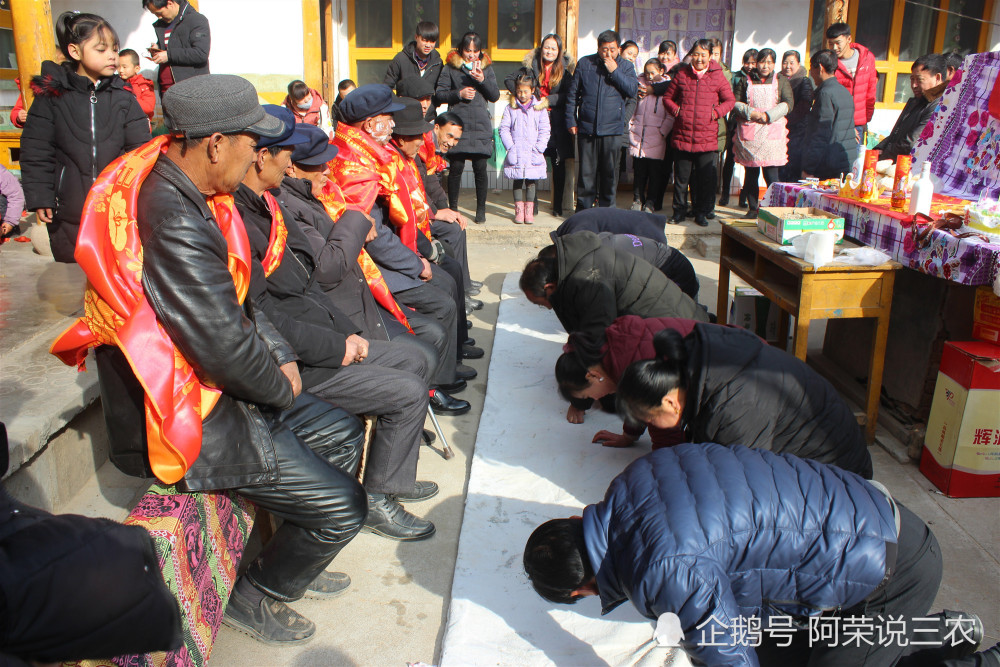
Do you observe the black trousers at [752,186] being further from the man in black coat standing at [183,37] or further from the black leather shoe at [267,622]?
the black leather shoe at [267,622]

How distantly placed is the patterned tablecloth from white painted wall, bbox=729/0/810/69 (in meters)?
4.60

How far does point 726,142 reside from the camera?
7789mm

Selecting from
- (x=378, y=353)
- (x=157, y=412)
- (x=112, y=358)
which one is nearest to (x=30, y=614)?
(x=157, y=412)

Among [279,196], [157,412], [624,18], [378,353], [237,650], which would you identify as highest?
[624,18]

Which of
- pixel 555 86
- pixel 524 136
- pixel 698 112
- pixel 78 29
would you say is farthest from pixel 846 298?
pixel 555 86

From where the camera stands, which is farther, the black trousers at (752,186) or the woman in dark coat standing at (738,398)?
the black trousers at (752,186)

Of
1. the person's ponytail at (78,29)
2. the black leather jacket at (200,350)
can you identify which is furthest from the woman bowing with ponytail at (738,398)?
the person's ponytail at (78,29)

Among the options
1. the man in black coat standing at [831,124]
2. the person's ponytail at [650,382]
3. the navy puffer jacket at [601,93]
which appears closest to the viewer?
the person's ponytail at [650,382]

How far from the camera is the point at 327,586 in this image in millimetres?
2453

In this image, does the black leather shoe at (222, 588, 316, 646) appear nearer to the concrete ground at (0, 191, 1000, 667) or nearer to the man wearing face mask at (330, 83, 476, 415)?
the concrete ground at (0, 191, 1000, 667)

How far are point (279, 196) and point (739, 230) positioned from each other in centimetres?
245

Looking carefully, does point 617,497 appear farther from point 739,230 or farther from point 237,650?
point 739,230

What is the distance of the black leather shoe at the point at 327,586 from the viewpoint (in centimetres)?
243

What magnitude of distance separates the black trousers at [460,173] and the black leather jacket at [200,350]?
527 cm
